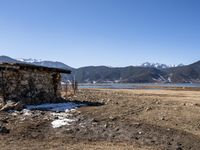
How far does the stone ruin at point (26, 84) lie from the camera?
81.6 feet

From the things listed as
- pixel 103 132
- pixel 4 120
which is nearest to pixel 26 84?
pixel 4 120

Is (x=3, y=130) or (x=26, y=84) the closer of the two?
(x=3, y=130)

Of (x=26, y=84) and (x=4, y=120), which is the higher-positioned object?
(x=26, y=84)

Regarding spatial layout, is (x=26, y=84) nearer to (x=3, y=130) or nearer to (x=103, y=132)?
(x=3, y=130)

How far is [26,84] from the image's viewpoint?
84.5 ft

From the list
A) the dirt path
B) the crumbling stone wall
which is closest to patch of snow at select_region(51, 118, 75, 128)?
the dirt path

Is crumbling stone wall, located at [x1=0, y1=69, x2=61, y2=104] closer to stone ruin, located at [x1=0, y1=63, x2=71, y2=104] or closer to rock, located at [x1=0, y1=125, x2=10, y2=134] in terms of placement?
stone ruin, located at [x1=0, y1=63, x2=71, y2=104]

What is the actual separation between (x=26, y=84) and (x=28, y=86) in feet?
0.81

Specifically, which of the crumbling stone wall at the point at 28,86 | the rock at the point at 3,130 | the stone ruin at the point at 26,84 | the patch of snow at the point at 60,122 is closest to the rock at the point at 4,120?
the rock at the point at 3,130

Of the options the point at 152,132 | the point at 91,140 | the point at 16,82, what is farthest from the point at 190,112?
the point at 16,82

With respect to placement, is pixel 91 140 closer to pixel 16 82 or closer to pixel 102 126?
pixel 102 126

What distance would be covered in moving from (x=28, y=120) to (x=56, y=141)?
458 centimetres

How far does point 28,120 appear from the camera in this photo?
18.0m

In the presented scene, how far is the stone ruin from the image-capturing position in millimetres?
24875
